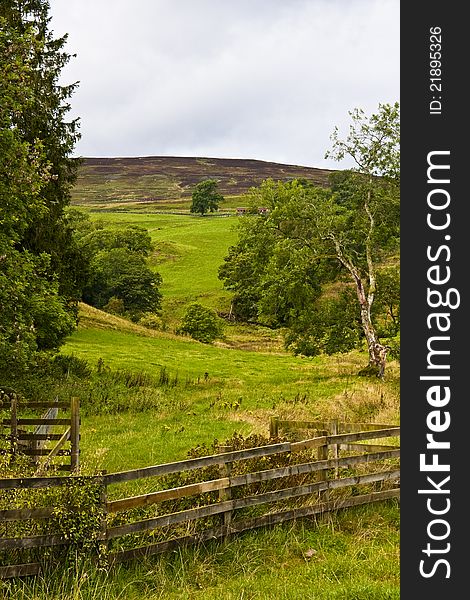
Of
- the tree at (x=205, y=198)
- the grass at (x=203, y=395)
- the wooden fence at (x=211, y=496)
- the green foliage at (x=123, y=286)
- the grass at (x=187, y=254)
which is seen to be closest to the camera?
the wooden fence at (x=211, y=496)

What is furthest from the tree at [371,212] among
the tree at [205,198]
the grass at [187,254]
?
the tree at [205,198]

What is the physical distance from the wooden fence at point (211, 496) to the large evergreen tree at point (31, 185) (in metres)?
6.73

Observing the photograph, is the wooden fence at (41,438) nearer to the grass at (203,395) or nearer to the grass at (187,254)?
the grass at (203,395)

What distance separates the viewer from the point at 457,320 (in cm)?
528

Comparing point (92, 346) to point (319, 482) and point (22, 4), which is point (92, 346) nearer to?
point (22, 4)

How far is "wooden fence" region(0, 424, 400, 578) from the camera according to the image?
7.83 m


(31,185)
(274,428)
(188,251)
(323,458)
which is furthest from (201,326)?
(188,251)

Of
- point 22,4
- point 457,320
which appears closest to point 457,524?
point 457,320

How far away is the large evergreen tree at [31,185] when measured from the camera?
52.4 ft

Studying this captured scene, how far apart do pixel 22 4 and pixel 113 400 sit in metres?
15.7

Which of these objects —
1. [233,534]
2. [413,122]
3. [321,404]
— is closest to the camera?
[413,122]

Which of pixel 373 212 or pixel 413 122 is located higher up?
pixel 373 212

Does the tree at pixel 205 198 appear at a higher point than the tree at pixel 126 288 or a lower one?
higher

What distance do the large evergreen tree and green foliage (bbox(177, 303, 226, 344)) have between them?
31.0 meters
